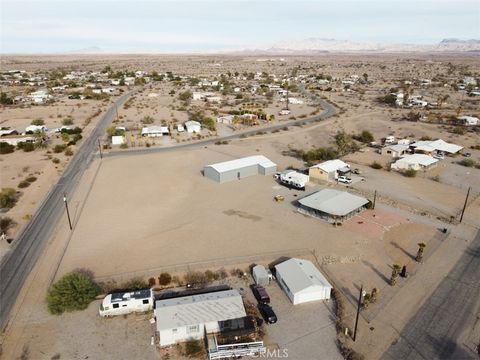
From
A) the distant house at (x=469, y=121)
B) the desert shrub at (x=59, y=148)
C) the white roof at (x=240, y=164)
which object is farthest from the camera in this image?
the distant house at (x=469, y=121)

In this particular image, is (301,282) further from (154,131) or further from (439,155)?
(154,131)

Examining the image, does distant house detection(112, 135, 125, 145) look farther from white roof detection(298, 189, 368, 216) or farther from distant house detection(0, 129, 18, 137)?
white roof detection(298, 189, 368, 216)

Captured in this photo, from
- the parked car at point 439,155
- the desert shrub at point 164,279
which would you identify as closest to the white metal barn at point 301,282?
the desert shrub at point 164,279

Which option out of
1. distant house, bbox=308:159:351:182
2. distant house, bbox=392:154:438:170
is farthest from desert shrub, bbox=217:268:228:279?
distant house, bbox=392:154:438:170

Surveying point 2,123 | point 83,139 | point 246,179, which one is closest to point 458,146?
point 246,179

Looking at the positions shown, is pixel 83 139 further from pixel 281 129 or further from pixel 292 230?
pixel 292 230

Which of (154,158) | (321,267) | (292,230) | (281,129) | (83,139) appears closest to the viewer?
(321,267)

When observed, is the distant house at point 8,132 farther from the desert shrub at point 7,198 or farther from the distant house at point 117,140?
the desert shrub at point 7,198
